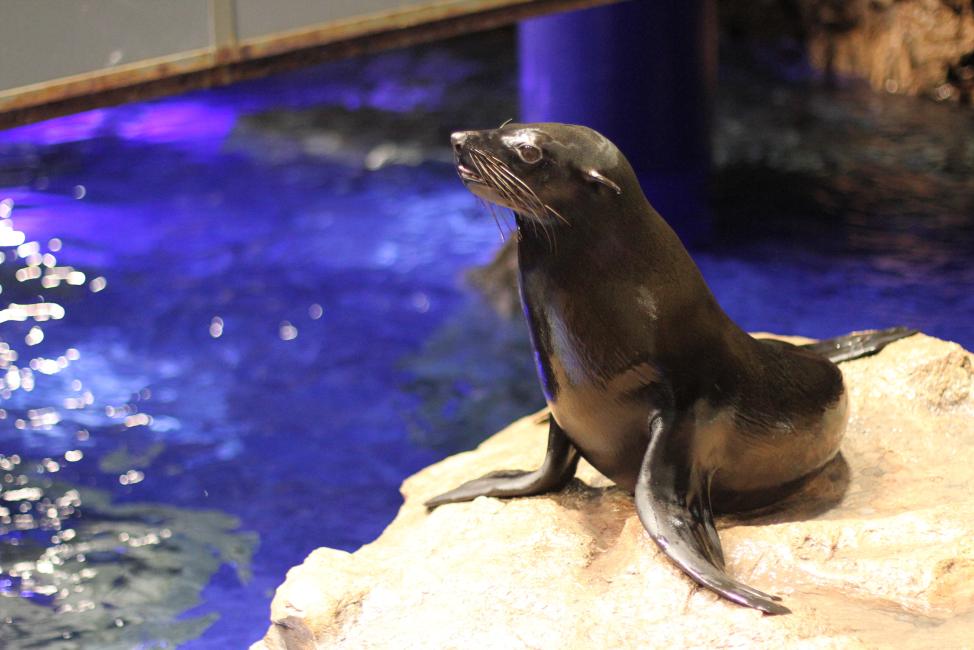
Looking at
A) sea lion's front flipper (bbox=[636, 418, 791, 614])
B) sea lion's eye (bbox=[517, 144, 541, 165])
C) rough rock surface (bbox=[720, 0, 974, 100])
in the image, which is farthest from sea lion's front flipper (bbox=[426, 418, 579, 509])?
rough rock surface (bbox=[720, 0, 974, 100])

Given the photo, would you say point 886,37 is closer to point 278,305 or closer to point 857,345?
point 278,305

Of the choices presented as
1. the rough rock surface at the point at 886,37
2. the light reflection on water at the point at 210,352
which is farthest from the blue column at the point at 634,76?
the rough rock surface at the point at 886,37

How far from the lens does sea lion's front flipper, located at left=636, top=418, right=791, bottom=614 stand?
110 inches

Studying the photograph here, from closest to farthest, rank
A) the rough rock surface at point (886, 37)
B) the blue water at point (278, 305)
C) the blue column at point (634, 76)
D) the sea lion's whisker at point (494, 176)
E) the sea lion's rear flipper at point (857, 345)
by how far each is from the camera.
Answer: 1. the sea lion's whisker at point (494, 176)
2. the sea lion's rear flipper at point (857, 345)
3. the blue water at point (278, 305)
4. the blue column at point (634, 76)
5. the rough rock surface at point (886, 37)

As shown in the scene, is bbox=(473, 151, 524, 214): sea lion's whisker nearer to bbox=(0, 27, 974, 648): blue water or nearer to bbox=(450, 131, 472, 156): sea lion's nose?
bbox=(450, 131, 472, 156): sea lion's nose

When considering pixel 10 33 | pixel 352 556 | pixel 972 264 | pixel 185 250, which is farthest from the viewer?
pixel 185 250

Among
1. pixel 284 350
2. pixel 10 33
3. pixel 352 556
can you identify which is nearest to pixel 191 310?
pixel 284 350

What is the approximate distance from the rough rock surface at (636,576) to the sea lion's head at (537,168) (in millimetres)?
874

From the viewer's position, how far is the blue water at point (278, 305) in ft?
15.4

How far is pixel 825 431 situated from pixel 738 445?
1.17 feet

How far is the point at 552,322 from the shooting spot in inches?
126

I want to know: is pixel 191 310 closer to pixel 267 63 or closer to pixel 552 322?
pixel 267 63

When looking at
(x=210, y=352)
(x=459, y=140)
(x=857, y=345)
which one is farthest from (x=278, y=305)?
(x=459, y=140)

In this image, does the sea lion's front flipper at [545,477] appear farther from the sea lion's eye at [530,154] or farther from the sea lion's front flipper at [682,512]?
the sea lion's eye at [530,154]
